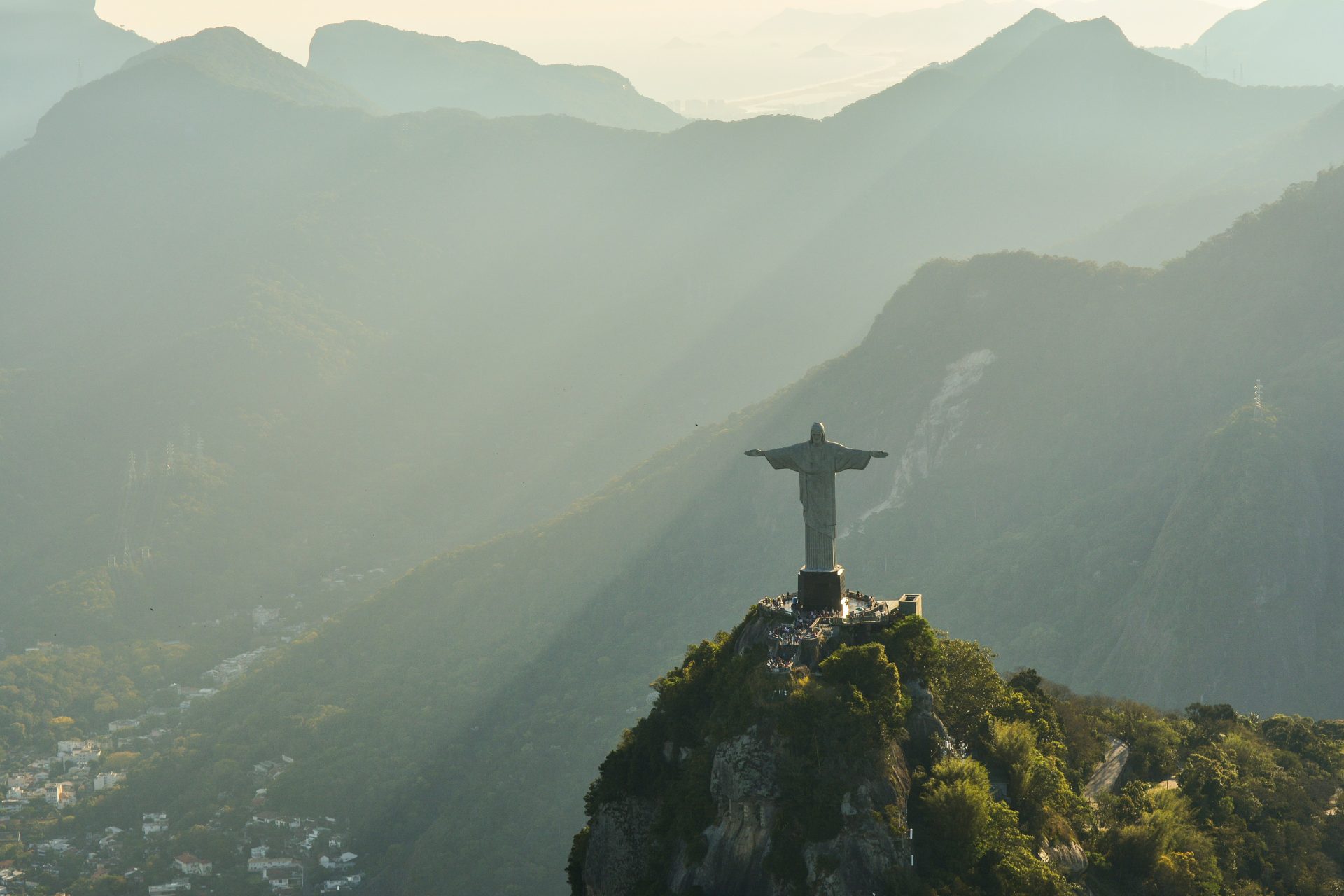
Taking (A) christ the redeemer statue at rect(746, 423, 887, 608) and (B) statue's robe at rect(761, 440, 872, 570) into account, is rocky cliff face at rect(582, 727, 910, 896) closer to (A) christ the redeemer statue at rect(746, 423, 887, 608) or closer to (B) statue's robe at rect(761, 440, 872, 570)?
(A) christ the redeemer statue at rect(746, 423, 887, 608)

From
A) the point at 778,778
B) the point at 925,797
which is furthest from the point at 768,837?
the point at 925,797

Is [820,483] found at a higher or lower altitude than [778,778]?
higher

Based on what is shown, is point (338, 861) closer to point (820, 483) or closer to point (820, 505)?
point (820, 505)

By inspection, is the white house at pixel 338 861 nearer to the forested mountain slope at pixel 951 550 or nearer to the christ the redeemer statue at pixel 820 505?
the forested mountain slope at pixel 951 550

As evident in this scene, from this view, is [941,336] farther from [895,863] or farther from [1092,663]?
[895,863]

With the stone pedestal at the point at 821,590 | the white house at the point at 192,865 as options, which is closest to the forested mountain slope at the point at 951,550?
the white house at the point at 192,865

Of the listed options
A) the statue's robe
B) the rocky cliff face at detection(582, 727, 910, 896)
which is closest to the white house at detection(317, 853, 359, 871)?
the rocky cliff face at detection(582, 727, 910, 896)

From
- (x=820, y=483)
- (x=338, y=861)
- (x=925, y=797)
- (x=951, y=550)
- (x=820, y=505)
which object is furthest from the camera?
(x=951, y=550)
